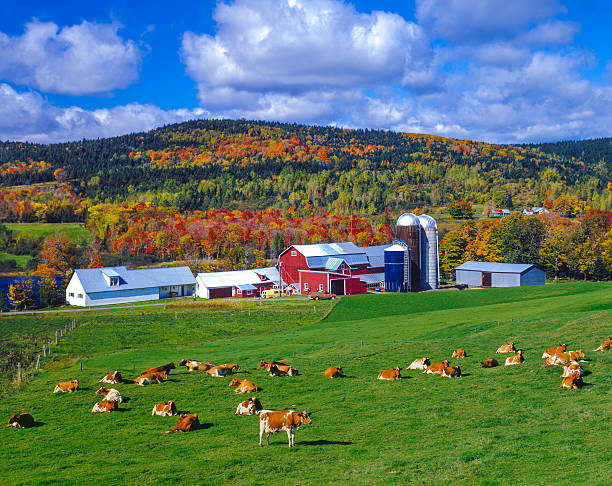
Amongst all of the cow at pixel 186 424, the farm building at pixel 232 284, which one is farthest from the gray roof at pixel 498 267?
the cow at pixel 186 424

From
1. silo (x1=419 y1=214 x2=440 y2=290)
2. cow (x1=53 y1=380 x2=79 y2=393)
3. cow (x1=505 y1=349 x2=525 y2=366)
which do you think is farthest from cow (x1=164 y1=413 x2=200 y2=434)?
silo (x1=419 y1=214 x2=440 y2=290)

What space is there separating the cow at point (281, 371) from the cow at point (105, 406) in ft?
21.4

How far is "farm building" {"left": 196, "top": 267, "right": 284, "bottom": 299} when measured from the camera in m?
78.9

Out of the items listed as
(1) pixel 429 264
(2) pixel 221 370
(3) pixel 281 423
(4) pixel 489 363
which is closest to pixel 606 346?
(4) pixel 489 363

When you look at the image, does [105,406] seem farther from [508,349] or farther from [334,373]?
[508,349]

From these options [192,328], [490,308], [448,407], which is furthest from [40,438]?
[490,308]

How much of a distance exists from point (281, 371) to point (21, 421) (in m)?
10.00

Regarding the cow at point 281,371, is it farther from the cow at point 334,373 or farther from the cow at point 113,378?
the cow at point 113,378

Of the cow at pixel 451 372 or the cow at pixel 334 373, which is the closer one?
the cow at pixel 451 372

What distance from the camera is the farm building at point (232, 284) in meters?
78.9

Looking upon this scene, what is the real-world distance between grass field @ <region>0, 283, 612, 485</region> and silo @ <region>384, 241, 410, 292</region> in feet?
151

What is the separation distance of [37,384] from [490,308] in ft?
120

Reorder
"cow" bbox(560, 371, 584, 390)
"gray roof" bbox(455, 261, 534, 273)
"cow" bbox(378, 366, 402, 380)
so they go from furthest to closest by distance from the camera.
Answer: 1. "gray roof" bbox(455, 261, 534, 273)
2. "cow" bbox(378, 366, 402, 380)
3. "cow" bbox(560, 371, 584, 390)

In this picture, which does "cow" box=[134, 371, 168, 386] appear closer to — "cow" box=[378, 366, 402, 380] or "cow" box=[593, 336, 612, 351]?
"cow" box=[378, 366, 402, 380]
